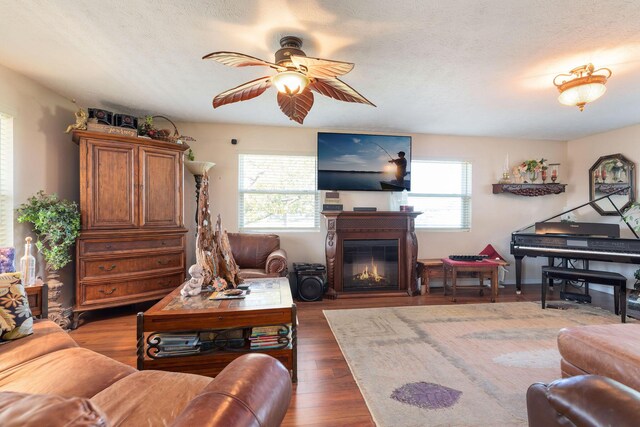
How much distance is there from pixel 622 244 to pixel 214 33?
4.77 m

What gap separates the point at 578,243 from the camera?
11.9 feet

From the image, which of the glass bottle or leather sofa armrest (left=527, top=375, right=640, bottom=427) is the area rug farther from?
the glass bottle

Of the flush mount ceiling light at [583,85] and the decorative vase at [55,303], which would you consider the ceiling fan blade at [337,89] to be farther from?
the decorative vase at [55,303]

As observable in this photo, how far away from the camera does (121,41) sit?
2.15m

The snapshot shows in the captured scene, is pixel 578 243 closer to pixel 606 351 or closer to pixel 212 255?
pixel 606 351

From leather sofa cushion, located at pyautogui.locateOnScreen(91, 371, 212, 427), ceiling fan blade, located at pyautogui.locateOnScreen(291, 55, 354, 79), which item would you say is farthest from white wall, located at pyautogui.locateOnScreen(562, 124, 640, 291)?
leather sofa cushion, located at pyautogui.locateOnScreen(91, 371, 212, 427)

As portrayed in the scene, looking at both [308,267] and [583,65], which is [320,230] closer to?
[308,267]

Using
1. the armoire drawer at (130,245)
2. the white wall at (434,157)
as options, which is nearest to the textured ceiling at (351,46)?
the white wall at (434,157)

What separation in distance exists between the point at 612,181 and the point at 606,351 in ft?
14.2

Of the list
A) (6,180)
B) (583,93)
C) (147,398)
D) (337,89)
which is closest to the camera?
(147,398)

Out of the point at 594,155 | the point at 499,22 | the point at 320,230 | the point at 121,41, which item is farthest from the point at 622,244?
the point at 121,41

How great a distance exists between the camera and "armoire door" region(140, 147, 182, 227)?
3.32 meters

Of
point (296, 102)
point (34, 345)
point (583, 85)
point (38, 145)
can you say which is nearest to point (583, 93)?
point (583, 85)

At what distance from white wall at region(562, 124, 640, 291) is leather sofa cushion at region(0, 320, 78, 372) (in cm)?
644
